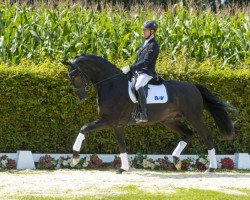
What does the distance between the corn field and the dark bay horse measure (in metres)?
3.03

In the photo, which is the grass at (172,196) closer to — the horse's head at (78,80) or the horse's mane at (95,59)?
the horse's head at (78,80)

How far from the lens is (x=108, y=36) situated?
60.5 feet

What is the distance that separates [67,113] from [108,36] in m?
4.58

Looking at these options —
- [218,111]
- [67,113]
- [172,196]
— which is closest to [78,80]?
[67,113]

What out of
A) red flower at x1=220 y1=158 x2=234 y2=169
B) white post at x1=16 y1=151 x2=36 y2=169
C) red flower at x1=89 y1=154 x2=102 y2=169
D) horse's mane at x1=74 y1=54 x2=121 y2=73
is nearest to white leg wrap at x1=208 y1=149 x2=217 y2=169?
red flower at x1=220 y1=158 x2=234 y2=169

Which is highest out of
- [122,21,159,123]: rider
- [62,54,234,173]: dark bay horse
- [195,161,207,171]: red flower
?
[122,21,159,123]: rider

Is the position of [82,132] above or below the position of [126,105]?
below

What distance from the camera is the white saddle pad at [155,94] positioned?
12.8 metres

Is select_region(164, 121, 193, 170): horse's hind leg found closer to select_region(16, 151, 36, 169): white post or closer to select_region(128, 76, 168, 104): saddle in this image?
select_region(128, 76, 168, 104): saddle

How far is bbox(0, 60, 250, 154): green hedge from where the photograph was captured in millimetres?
14141

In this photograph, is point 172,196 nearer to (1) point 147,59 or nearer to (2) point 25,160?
(1) point 147,59

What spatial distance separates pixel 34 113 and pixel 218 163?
400 centimetres

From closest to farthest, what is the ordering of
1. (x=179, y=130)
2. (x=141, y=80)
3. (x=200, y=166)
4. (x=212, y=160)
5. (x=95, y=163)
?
(x=141, y=80) → (x=212, y=160) → (x=179, y=130) → (x=95, y=163) → (x=200, y=166)

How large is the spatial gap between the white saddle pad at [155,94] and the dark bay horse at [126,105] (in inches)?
2.8
